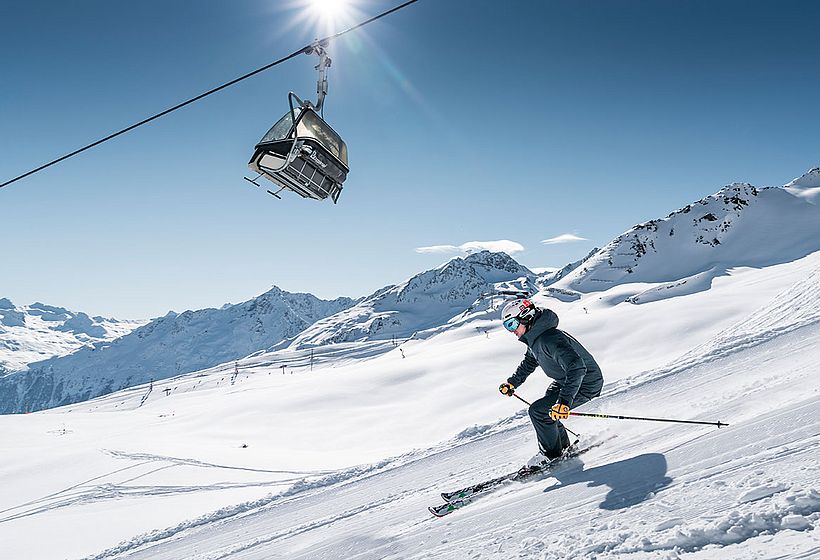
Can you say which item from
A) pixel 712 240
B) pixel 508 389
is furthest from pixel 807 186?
pixel 508 389

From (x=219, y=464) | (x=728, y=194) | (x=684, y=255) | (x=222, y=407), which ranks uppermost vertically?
(x=728, y=194)

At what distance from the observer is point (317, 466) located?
428 inches

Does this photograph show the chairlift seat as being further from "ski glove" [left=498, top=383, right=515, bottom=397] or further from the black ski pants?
the black ski pants

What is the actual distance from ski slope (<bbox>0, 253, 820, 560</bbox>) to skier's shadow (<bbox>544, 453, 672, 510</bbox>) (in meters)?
0.03

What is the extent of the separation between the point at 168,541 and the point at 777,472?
7.87 meters

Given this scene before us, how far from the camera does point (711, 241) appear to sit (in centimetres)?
12662

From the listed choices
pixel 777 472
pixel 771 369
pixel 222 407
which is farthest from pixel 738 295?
pixel 222 407

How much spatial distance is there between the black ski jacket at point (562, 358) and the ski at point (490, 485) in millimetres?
783

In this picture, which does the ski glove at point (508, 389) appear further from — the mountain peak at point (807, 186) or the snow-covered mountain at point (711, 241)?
the mountain peak at point (807, 186)

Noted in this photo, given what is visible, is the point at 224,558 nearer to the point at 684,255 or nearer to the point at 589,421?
the point at 589,421

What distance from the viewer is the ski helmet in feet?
20.1

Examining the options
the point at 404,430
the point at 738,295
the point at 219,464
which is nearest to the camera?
the point at 219,464

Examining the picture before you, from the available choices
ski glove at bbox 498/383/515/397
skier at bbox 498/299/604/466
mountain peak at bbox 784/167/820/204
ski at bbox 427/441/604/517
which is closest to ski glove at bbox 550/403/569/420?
skier at bbox 498/299/604/466

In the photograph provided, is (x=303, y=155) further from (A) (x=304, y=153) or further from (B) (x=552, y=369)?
(B) (x=552, y=369)
